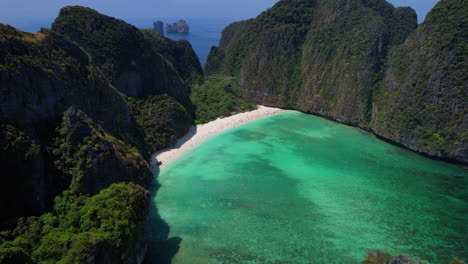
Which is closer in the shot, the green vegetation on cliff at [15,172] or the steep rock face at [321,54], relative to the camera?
the green vegetation on cliff at [15,172]

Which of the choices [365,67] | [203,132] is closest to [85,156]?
[203,132]

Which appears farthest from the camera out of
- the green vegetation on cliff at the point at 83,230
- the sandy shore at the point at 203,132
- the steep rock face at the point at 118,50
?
the steep rock face at the point at 118,50

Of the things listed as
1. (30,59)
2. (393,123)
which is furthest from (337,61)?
(30,59)

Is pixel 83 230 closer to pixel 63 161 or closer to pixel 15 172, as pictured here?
pixel 15 172

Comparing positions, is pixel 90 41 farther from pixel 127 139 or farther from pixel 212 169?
pixel 212 169

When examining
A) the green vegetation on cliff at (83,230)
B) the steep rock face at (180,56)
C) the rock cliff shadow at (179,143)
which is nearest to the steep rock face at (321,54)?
the steep rock face at (180,56)

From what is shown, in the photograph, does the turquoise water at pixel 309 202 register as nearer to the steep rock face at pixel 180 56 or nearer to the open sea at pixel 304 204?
the open sea at pixel 304 204

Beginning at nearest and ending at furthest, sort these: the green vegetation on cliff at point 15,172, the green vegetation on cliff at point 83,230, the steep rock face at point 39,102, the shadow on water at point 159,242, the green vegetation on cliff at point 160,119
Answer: the green vegetation on cliff at point 83,230 → the green vegetation on cliff at point 15,172 → the steep rock face at point 39,102 → the shadow on water at point 159,242 → the green vegetation on cliff at point 160,119
